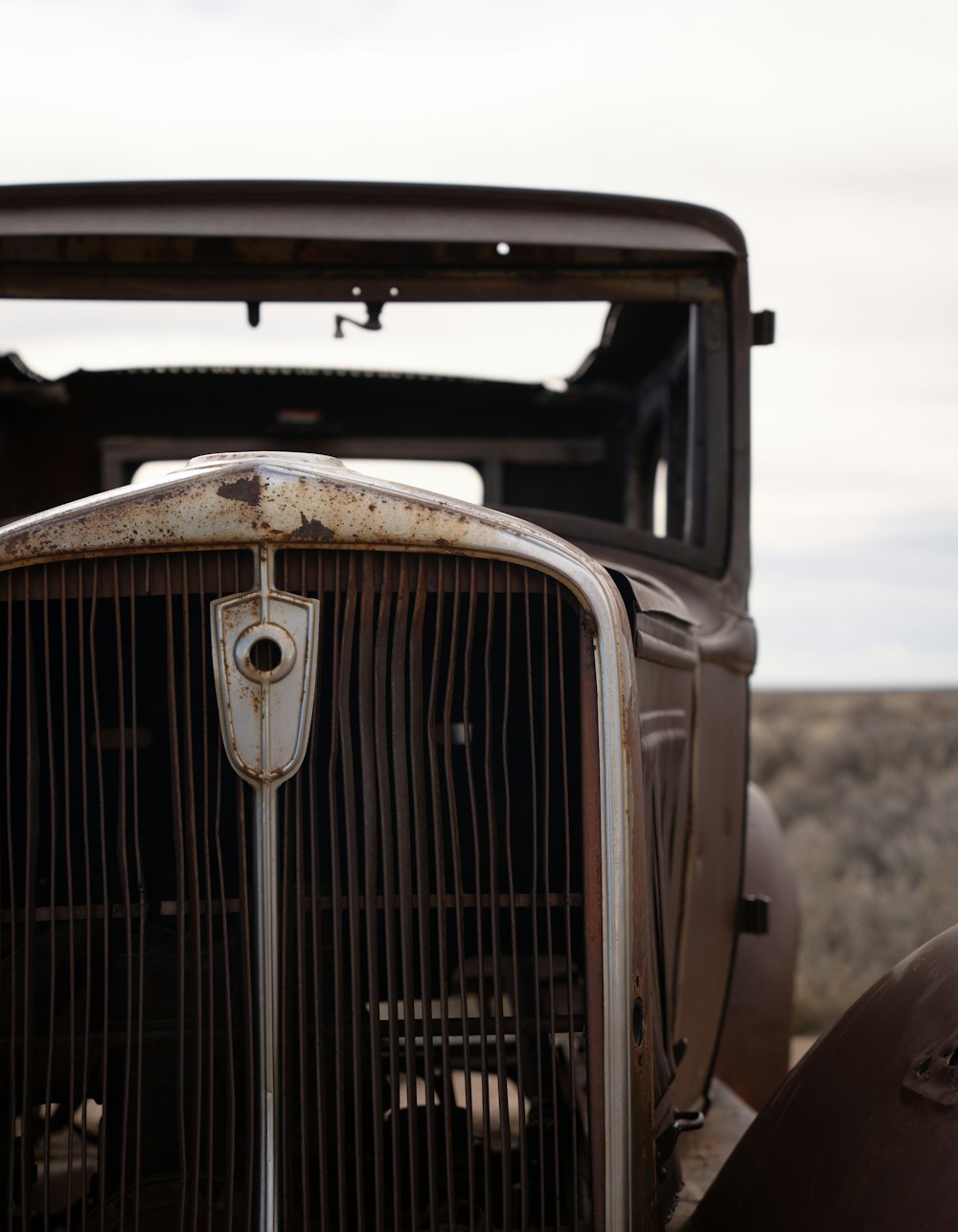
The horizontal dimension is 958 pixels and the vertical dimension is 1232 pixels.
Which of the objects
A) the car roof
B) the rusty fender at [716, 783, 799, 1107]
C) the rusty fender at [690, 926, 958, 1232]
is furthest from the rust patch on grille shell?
the rusty fender at [716, 783, 799, 1107]

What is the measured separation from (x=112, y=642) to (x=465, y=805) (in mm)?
619

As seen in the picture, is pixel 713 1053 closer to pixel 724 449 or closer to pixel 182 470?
pixel 724 449

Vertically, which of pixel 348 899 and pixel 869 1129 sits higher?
pixel 348 899

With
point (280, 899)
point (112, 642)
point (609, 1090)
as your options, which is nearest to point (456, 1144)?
point (609, 1090)

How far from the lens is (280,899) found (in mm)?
1904

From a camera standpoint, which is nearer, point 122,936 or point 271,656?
point 271,656

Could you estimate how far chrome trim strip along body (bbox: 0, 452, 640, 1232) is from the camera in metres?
1.85

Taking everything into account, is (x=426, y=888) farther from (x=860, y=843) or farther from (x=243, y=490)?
(x=860, y=843)

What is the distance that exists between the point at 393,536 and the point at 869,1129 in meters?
1.08

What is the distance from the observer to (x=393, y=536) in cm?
188

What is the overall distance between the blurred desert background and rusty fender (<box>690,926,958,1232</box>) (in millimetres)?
4686

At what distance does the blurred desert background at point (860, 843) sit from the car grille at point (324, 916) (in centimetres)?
518

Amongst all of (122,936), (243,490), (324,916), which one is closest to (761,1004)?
(324,916)

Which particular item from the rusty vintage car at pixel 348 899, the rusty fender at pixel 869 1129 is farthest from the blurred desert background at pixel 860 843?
the rusty vintage car at pixel 348 899
